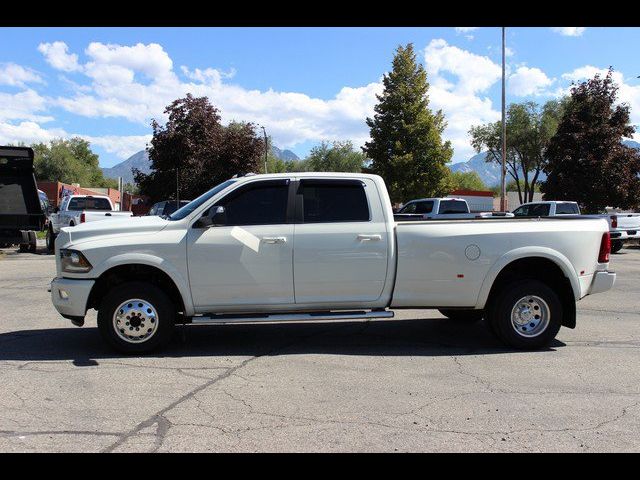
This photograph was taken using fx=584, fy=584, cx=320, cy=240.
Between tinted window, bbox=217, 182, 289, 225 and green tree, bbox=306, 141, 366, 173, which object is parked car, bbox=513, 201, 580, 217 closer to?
tinted window, bbox=217, 182, 289, 225

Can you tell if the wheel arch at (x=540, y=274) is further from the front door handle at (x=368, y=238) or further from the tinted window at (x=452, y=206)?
the tinted window at (x=452, y=206)

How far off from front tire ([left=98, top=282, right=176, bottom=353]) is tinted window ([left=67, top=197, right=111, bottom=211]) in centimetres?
1422

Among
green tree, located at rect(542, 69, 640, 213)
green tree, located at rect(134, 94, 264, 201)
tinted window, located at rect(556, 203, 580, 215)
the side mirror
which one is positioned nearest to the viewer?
the side mirror

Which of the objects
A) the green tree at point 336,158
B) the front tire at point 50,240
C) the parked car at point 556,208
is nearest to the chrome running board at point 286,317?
the front tire at point 50,240

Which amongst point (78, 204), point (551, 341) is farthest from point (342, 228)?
point (78, 204)

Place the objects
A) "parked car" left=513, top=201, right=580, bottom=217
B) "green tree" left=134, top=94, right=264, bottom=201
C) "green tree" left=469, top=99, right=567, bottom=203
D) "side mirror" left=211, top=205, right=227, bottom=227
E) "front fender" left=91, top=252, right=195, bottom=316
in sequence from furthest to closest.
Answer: "green tree" left=469, top=99, right=567, bottom=203 → "green tree" left=134, top=94, right=264, bottom=201 → "parked car" left=513, top=201, right=580, bottom=217 → "side mirror" left=211, top=205, right=227, bottom=227 → "front fender" left=91, top=252, right=195, bottom=316

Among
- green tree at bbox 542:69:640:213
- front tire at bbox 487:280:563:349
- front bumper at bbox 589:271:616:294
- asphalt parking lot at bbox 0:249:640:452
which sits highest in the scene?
green tree at bbox 542:69:640:213

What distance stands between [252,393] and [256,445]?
3.77ft

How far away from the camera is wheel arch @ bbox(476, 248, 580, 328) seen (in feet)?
21.4

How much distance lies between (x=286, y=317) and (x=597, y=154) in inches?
1106

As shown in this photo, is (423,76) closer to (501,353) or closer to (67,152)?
(501,353)

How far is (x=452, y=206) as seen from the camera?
22.7 metres

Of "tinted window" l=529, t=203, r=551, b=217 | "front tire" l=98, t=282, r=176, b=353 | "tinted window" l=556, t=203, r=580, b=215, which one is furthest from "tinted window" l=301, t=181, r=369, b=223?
"tinted window" l=556, t=203, r=580, b=215
